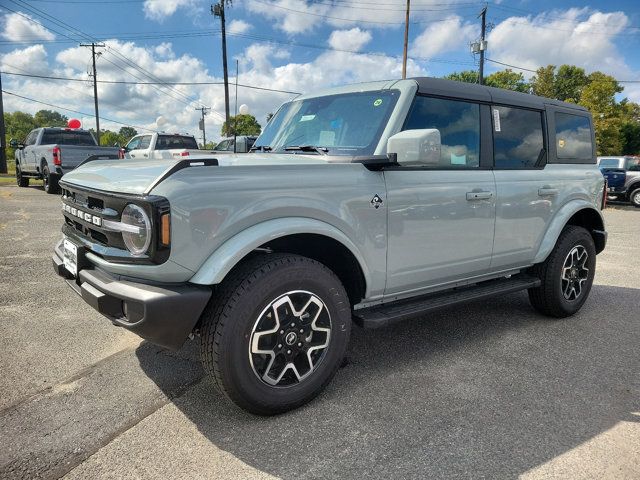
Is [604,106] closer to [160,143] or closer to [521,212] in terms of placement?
[160,143]

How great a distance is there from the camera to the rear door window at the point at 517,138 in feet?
12.1

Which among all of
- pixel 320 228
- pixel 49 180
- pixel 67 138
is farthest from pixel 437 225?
pixel 67 138

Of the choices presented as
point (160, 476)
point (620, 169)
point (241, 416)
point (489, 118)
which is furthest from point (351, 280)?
point (620, 169)

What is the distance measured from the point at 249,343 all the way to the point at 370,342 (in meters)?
1.48

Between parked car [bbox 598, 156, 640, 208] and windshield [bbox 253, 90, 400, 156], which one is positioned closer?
windshield [bbox 253, 90, 400, 156]

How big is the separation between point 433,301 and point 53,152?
41.5 feet

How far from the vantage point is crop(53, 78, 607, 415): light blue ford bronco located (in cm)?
225

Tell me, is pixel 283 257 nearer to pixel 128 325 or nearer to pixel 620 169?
pixel 128 325

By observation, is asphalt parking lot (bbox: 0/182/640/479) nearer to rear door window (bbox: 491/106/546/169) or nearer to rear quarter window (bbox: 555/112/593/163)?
rear door window (bbox: 491/106/546/169)

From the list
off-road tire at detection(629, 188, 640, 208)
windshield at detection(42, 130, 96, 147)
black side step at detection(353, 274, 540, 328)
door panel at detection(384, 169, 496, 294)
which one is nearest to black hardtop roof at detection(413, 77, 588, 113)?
door panel at detection(384, 169, 496, 294)

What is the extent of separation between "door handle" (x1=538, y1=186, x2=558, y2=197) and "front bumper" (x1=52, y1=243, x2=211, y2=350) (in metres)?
2.96

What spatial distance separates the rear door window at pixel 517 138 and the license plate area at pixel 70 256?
3.00m

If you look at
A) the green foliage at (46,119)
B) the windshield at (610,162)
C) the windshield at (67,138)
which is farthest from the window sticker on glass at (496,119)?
the green foliage at (46,119)

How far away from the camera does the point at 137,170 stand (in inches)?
98.7
